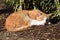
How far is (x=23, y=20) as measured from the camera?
5.15m

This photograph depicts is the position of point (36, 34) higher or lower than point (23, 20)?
lower

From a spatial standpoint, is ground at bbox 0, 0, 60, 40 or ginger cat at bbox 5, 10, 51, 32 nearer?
ground at bbox 0, 0, 60, 40

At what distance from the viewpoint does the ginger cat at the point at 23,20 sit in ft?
16.5

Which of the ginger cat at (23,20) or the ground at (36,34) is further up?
the ginger cat at (23,20)

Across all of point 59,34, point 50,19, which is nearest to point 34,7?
point 50,19

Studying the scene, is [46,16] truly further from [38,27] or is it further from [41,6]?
[41,6]

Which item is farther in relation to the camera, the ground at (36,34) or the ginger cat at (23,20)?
the ginger cat at (23,20)

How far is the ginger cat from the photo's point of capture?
503 centimetres

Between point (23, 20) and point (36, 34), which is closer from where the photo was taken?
point (36, 34)

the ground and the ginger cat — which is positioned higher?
the ginger cat

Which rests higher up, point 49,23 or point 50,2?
point 50,2

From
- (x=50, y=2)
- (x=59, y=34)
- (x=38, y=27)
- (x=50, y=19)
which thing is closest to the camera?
(x=59, y=34)

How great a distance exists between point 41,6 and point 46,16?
833mm

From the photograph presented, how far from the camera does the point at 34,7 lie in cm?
605
